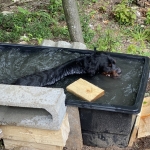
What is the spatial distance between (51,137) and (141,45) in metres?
3.29

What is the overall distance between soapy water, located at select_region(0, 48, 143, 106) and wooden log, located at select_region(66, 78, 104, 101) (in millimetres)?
66

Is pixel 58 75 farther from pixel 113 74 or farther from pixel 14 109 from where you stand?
pixel 14 109

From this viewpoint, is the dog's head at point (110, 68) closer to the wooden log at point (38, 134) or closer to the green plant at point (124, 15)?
the wooden log at point (38, 134)

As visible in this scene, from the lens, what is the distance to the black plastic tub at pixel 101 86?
11.1 feet

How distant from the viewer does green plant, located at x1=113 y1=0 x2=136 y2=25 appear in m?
6.50

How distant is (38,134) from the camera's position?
3.24m

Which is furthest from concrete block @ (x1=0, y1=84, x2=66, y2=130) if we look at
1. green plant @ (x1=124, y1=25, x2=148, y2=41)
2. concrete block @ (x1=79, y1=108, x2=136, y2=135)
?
green plant @ (x1=124, y1=25, x2=148, y2=41)

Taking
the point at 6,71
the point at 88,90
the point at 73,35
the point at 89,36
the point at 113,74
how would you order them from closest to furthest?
the point at 88,90, the point at 113,74, the point at 6,71, the point at 73,35, the point at 89,36

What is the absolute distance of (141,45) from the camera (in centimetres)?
596

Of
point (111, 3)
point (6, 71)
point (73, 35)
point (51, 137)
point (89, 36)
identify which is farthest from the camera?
point (111, 3)

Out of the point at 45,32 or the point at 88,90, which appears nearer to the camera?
the point at 88,90

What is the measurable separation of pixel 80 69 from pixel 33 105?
1342mm

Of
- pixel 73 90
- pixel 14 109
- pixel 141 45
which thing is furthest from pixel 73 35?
pixel 14 109

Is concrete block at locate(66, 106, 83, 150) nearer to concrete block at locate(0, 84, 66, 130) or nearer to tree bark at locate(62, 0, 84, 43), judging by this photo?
concrete block at locate(0, 84, 66, 130)
